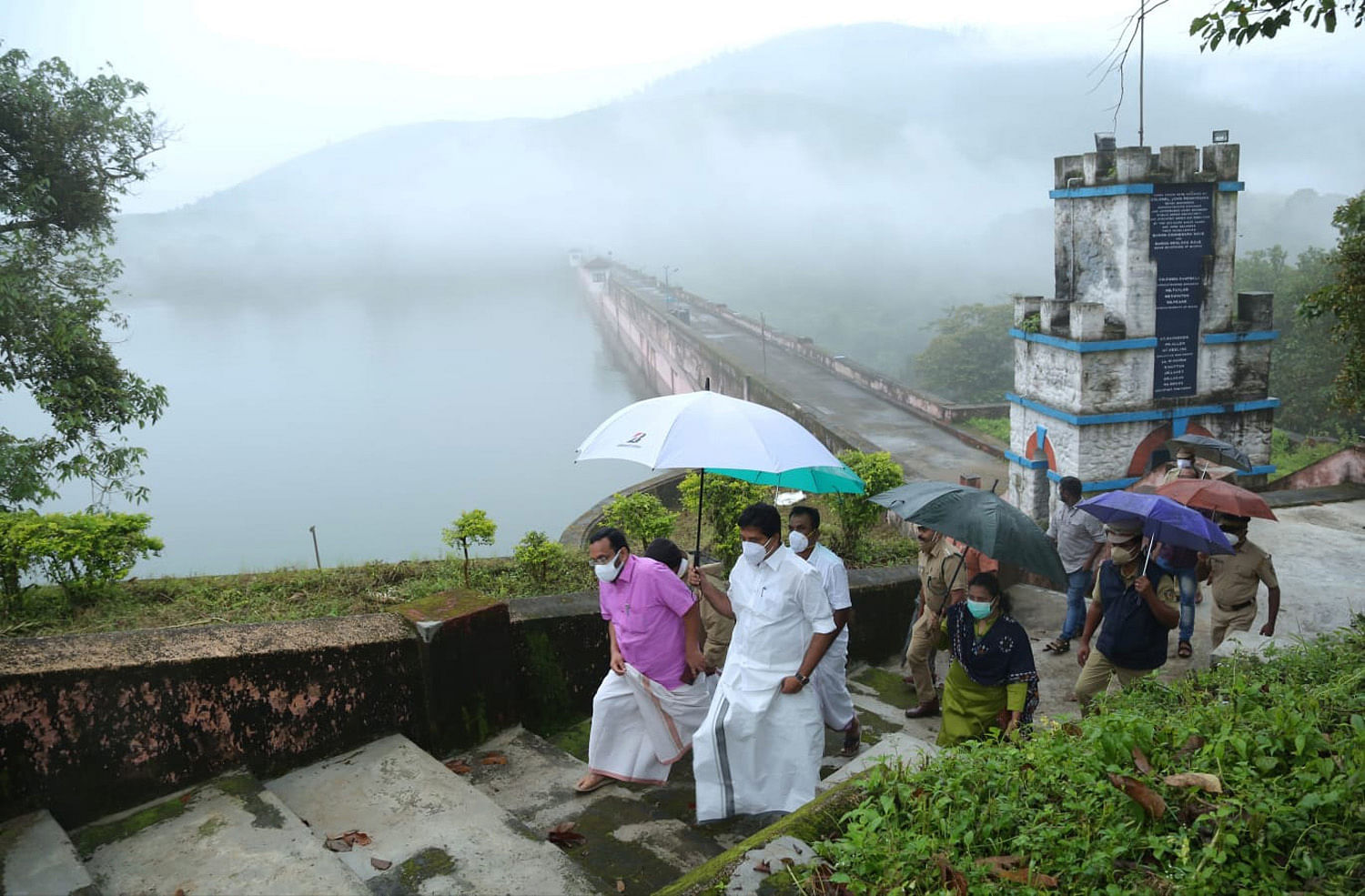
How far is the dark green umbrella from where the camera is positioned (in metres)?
4.00

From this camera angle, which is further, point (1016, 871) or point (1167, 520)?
point (1167, 520)

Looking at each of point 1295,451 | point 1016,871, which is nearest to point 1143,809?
point 1016,871

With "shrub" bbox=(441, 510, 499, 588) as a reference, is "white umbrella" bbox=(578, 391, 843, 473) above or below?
above

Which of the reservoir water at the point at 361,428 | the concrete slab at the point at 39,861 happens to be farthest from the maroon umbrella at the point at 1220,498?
the reservoir water at the point at 361,428

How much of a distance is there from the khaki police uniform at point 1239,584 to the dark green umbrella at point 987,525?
4.72 feet

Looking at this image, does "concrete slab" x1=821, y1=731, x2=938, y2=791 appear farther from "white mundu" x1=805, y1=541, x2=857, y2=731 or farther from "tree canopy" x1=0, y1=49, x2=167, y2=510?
"tree canopy" x1=0, y1=49, x2=167, y2=510

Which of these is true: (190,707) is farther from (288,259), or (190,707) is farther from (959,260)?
(288,259)

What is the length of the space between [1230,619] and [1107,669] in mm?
1341

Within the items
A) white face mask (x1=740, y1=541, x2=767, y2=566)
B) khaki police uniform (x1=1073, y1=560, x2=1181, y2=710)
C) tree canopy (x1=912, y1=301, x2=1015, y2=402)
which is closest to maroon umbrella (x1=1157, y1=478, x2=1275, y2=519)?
khaki police uniform (x1=1073, y1=560, x2=1181, y2=710)

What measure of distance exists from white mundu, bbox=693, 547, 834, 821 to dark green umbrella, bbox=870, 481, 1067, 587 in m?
0.72

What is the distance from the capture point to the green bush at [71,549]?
4887mm

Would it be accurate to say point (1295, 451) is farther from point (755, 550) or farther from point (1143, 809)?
point (1143, 809)

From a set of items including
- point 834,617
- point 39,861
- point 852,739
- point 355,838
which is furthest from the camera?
point 852,739

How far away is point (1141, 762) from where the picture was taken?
246 cm
